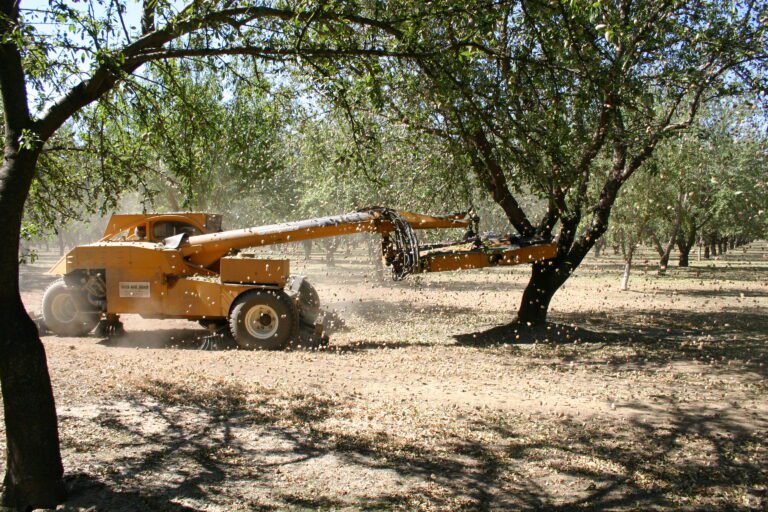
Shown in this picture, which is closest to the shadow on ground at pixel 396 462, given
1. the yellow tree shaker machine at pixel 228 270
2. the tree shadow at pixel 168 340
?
the yellow tree shaker machine at pixel 228 270

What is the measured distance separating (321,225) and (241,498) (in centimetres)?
613

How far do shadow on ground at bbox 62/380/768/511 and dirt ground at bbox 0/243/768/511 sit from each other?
0.02 meters

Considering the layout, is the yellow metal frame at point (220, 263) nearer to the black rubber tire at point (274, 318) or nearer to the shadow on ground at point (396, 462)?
the black rubber tire at point (274, 318)

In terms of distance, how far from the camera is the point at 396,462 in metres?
5.78

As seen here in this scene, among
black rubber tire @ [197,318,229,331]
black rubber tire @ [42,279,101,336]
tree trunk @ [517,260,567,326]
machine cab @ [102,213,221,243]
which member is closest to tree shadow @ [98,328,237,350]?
black rubber tire @ [197,318,229,331]

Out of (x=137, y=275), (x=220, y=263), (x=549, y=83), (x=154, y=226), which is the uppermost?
(x=549, y=83)

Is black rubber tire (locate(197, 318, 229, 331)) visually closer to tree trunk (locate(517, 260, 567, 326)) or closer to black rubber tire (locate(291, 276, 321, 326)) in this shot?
black rubber tire (locate(291, 276, 321, 326))

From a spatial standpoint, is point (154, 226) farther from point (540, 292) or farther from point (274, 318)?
point (540, 292)

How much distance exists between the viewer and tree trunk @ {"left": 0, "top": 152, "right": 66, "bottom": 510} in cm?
461

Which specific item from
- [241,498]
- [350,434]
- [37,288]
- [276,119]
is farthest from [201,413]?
[37,288]

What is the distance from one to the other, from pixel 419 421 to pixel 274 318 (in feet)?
14.5

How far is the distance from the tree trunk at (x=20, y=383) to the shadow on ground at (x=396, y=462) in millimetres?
391

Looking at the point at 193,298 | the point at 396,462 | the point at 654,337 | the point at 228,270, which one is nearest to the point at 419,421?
the point at 396,462

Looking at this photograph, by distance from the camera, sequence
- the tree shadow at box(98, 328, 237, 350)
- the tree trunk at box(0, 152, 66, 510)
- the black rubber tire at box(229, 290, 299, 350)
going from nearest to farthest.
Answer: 1. the tree trunk at box(0, 152, 66, 510)
2. the black rubber tire at box(229, 290, 299, 350)
3. the tree shadow at box(98, 328, 237, 350)
